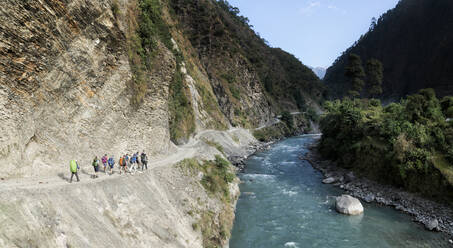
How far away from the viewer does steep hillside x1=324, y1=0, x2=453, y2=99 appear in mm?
94438

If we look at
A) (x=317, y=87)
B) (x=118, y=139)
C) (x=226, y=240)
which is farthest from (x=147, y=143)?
(x=317, y=87)

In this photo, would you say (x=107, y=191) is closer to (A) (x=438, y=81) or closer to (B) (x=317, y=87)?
(A) (x=438, y=81)

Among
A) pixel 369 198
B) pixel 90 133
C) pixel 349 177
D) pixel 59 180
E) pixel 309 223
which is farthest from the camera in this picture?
pixel 349 177

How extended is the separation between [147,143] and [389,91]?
133 m

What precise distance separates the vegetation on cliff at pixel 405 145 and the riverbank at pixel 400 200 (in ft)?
3.30

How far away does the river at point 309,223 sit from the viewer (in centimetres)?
1805

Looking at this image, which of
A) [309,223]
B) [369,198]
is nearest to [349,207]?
[309,223]

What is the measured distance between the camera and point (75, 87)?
17.0m

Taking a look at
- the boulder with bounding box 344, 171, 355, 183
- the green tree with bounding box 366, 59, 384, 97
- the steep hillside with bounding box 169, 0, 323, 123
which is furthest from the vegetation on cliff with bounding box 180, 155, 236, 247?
the green tree with bounding box 366, 59, 384, 97

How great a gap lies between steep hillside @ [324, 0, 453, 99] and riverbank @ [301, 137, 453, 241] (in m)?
79.9

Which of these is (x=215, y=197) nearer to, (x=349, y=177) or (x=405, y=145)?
(x=349, y=177)

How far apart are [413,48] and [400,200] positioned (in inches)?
5136

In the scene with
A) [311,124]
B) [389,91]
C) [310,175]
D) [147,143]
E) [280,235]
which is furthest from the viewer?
[389,91]

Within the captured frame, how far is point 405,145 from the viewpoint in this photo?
26.4m
